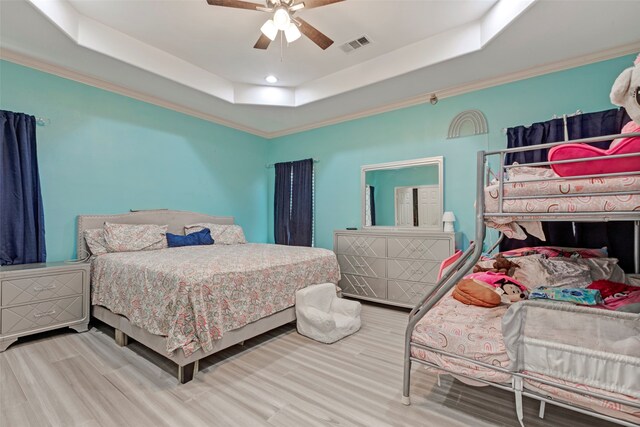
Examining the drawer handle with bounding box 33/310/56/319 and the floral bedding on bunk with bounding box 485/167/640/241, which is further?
the drawer handle with bounding box 33/310/56/319

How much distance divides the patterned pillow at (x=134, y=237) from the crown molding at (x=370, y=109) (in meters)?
1.63

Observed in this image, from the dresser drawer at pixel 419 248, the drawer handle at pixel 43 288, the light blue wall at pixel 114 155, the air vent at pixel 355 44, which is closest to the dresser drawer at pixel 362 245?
the dresser drawer at pixel 419 248

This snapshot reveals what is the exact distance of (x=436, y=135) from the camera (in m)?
3.66

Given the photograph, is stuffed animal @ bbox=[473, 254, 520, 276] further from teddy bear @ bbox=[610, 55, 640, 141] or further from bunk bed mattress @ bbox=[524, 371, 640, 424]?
teddy bear @ bbox=[610, 55, 640, 141]

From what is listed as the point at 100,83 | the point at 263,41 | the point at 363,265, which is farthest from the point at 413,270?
the point at 100,83

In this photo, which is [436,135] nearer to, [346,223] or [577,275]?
[346,223]

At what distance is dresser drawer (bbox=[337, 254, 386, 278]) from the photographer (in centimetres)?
365

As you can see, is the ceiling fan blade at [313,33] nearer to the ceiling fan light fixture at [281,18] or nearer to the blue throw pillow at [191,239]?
the ceiling fan light fixture at [281,18]

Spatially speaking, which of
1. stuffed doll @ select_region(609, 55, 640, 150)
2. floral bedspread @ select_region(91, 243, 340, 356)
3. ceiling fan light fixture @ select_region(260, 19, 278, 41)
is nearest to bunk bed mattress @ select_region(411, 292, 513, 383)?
stuffed doll @ select_region(609, 55, 640, 150)

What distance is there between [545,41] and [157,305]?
3.86 metres

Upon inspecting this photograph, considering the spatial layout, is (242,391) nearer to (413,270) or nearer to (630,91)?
(413,270)

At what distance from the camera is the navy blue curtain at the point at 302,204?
4.76 meters

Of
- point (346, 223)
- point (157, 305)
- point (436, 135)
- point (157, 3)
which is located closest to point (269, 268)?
point (157, 305)

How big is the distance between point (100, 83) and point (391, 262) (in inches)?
157
